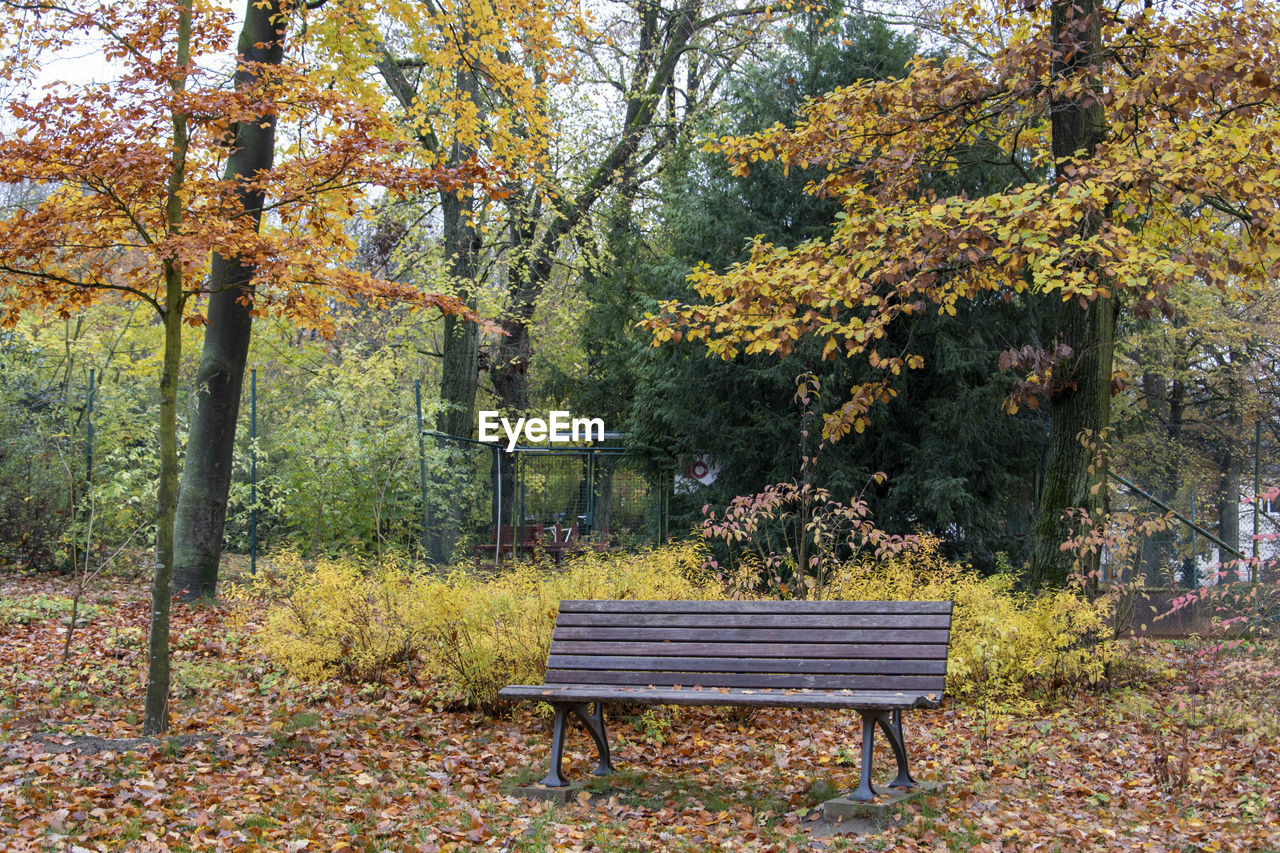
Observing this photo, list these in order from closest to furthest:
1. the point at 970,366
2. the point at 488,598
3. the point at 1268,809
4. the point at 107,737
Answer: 1. the point at 1268,809
2. the point at 107,737
3. the point at 488,598
4. the point at 970,366

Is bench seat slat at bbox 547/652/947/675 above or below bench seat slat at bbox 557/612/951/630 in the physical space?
below

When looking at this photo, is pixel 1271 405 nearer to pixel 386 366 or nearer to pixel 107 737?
pixel 386 366

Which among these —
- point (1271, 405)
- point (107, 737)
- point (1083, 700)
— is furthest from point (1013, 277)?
point (1271, 405)

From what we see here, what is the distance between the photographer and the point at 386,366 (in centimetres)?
1842

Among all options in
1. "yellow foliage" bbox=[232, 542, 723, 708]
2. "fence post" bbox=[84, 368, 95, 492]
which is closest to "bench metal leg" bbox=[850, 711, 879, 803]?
"yellow foliage" bbox=[232, 542, 723, 708]

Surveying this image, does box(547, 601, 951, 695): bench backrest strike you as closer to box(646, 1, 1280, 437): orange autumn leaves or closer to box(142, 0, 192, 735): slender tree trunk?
box(142, 0, 192, 735): slender tree trunk

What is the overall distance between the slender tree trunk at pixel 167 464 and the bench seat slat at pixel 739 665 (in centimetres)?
205

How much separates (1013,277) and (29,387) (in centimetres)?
1236

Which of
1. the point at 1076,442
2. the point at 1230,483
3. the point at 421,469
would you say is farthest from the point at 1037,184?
the point at 1230,483

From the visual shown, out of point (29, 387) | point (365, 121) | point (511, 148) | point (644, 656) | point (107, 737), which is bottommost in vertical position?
point (107, 737)

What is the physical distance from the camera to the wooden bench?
15.6ft

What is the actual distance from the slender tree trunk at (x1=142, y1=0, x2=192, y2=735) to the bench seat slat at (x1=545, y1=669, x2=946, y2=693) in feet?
6.72

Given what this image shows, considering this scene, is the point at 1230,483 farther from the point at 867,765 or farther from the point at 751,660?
the point at 867,765

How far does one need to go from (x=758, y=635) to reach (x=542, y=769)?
1341mm
